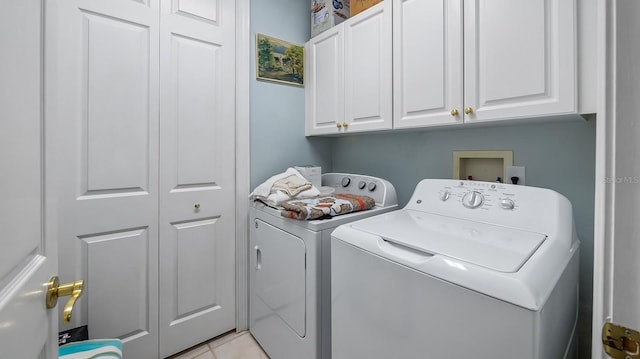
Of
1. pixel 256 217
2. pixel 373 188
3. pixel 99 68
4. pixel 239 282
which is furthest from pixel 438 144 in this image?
pixel 99 68

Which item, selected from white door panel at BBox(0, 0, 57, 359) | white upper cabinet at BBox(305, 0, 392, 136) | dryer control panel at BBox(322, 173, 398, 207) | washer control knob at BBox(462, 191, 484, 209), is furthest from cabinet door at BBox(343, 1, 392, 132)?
white door panel at BBox(0, 0, 57, 359)

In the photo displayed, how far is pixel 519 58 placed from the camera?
41.6 inches

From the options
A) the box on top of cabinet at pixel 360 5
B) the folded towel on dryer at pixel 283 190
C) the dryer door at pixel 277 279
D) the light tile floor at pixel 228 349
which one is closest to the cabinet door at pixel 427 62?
the box on top of cabinet at pixel 360 5

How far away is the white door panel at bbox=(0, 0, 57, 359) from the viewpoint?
391 mm

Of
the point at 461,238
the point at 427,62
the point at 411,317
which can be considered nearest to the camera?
the point at 411,317

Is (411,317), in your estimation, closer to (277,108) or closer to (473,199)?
(473,199)

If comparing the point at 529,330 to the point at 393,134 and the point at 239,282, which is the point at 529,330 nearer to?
the point at 393,134

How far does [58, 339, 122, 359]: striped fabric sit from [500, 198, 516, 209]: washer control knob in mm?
1682

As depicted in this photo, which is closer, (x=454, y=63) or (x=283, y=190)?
(x=454, y=63)

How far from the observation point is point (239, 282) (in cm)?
189

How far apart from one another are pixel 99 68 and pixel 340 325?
171cm

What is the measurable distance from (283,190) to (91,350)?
1.12 m

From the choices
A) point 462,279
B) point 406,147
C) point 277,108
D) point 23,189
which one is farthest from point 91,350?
point 406,147

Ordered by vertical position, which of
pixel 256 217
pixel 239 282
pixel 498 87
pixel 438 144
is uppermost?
pixel 498 87
